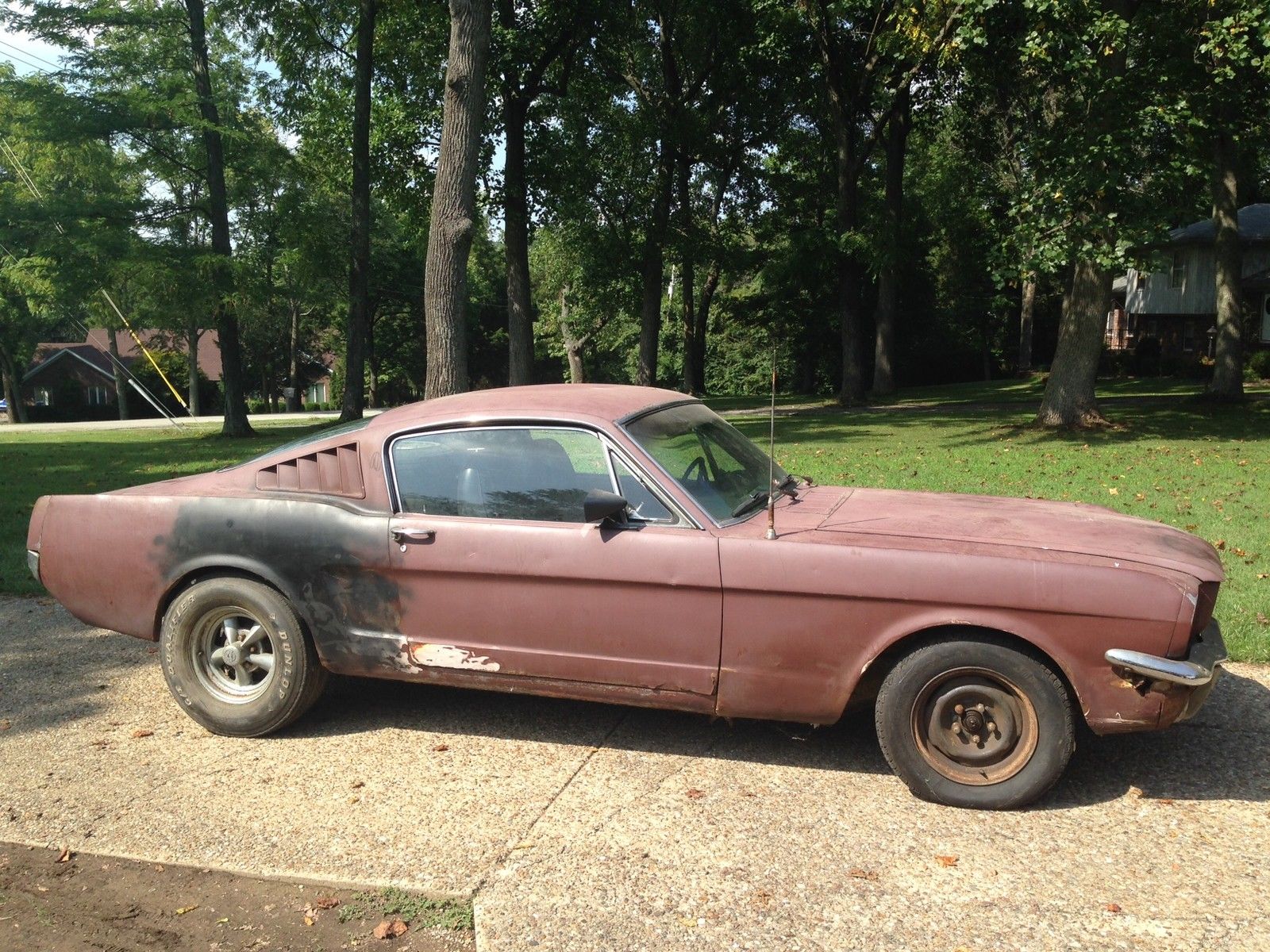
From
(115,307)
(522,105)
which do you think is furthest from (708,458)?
(522,105)

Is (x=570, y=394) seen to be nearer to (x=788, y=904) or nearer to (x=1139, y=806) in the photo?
(x=788, y=904)

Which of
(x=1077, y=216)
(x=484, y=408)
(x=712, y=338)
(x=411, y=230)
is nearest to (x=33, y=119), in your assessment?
(x=411, y=230)

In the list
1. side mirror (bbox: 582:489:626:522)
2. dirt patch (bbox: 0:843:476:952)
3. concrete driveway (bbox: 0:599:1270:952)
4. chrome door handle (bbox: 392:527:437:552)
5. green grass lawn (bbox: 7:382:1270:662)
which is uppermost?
side mirror (bbox: 582:489:626:522)

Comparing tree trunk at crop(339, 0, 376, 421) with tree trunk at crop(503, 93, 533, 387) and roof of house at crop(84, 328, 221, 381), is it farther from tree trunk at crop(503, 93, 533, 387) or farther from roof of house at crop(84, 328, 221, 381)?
roof of house at crop(84, 328, 221, 381)

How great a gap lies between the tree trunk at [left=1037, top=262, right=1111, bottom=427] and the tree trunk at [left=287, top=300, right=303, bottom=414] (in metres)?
42.9

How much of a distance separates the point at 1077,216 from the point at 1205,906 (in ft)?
43.7

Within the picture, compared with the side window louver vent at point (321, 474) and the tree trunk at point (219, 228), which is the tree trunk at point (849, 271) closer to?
the tree trunk at point (219, 228)

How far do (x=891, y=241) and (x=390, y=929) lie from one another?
944 inches

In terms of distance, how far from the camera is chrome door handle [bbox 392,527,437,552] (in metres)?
4.34

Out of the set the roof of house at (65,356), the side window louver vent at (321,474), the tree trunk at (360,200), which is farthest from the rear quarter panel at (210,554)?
the roof of house at (65,356)

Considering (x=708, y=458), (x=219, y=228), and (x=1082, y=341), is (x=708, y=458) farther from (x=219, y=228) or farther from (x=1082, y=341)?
(x=219, y=228)

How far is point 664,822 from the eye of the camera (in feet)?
12.3

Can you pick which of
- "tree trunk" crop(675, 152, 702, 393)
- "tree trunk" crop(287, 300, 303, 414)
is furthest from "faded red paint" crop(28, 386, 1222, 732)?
"tree trunk" crop(287, 300, 303, 414)

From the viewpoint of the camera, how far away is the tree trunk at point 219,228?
23.1 meters
